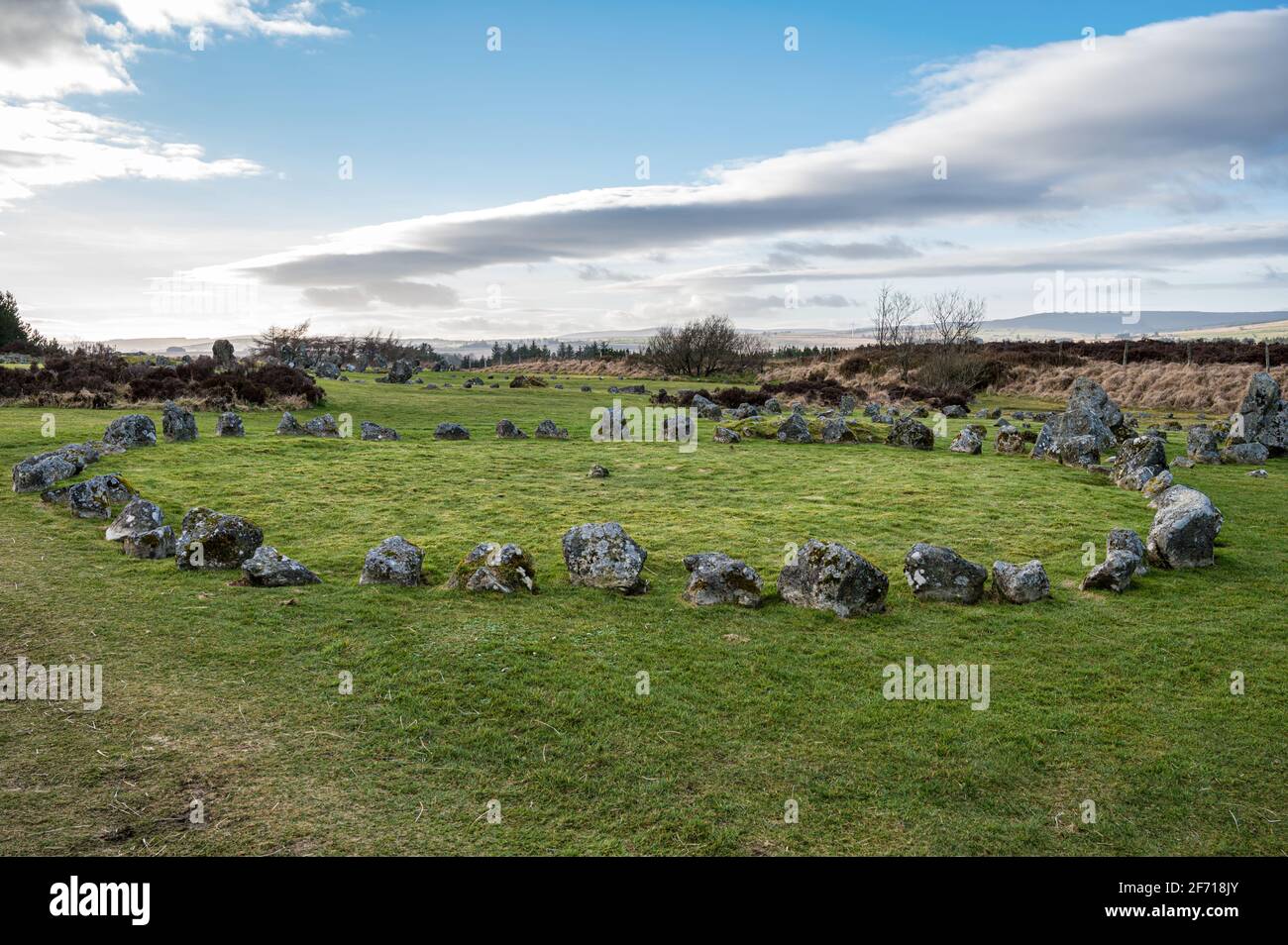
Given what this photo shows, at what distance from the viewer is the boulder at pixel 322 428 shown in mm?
25766

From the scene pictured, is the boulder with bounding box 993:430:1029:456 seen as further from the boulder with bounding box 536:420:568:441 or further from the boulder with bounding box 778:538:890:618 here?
the boulder with bounding box 778:538:890:618

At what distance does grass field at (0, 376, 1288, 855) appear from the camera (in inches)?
239

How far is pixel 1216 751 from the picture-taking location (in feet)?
23.8

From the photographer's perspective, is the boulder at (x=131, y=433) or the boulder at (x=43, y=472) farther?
the boulder at (x=131, y=433)

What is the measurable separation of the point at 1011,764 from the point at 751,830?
2539 mm

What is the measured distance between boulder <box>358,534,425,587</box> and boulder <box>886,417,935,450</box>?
61.7 ft

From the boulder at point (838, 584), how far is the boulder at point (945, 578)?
0.77 metres

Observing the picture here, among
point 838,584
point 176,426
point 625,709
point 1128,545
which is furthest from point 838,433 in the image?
point 625,709

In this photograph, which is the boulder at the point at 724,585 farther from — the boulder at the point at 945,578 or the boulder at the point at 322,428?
the boulder at the point at 322,428

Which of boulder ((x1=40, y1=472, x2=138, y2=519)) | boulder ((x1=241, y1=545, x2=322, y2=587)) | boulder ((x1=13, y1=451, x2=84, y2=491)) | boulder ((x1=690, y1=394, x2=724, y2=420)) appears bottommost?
boulder ((x1=241, y1=545, x2=322, y2=587))

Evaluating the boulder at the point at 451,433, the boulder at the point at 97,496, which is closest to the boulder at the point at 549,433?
the boulder at the point at 451,433

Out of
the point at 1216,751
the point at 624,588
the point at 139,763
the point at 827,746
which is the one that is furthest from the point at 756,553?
the point at 139,763

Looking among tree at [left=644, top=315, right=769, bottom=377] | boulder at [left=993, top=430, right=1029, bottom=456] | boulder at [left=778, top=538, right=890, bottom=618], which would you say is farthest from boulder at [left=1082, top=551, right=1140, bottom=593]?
tree at [left=644, top=315, right=769, bottom=377]
